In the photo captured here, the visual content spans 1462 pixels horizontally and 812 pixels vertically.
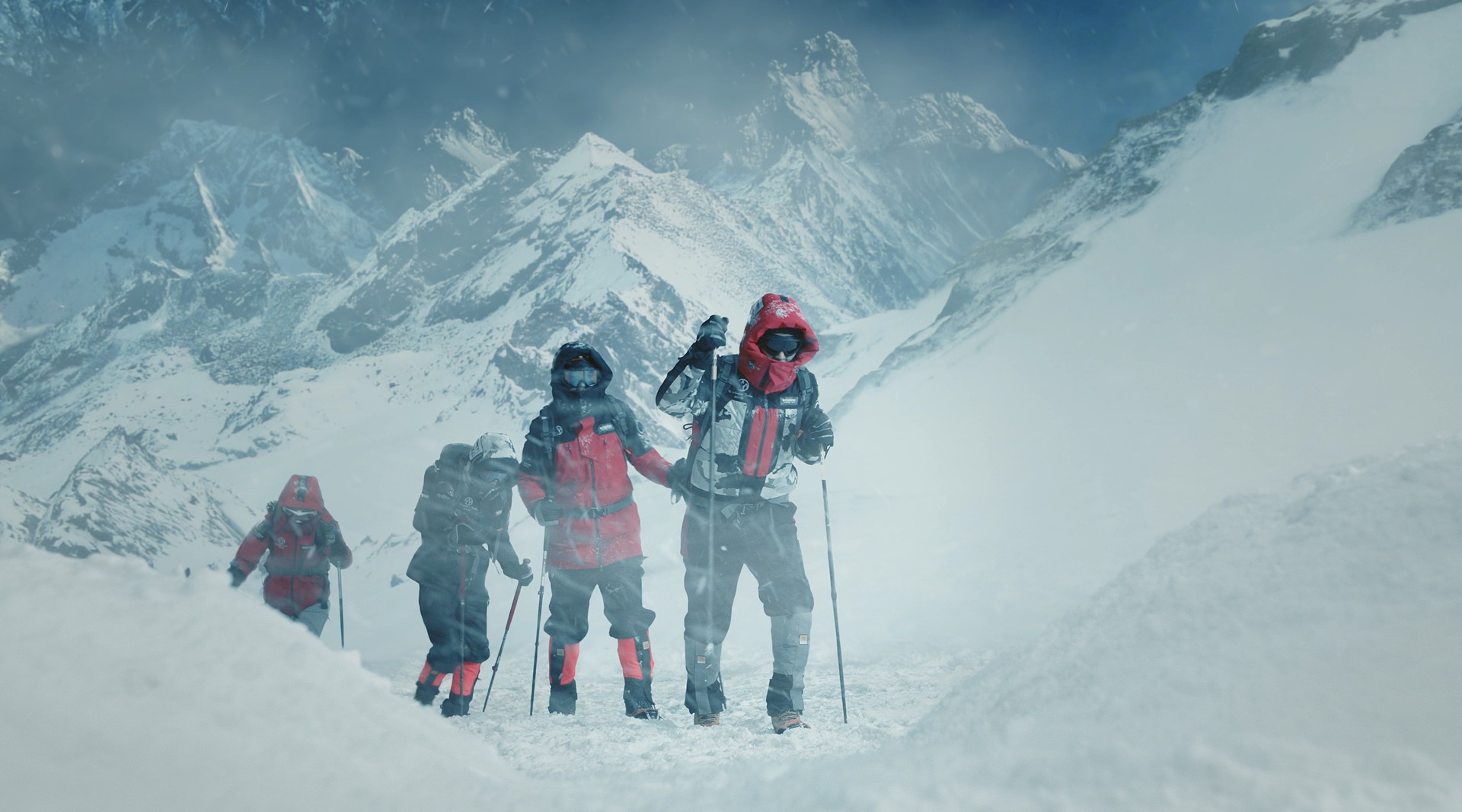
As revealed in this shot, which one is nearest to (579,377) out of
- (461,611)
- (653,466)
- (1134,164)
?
(653,466)

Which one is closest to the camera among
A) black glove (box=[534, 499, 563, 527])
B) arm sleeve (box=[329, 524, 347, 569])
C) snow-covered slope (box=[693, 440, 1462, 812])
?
snow-covered slope (box=[693, 440, 1462, 812])

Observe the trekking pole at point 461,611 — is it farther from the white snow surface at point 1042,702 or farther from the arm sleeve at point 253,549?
the white snow surface at point 1042,702

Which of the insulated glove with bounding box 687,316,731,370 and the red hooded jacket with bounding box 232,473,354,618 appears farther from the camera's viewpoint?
the red hooded jacket with bounding box 232,473,354,618

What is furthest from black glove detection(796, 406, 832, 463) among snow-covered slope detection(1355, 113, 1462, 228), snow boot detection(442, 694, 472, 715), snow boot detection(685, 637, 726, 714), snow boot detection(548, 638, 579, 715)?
snow-covered slope detection(1355, 113, 1462, 228)

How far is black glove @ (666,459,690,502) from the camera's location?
4.38m

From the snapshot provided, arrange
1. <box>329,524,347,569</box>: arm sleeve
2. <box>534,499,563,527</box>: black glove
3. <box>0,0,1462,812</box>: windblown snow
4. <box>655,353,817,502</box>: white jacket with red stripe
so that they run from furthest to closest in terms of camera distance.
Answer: <box>329,524,347,569</box>: arm sleeve < <box>534,499,563,527</box>: black glove < <box>655,353,817,502</box>: white jacket with red stripe < <box>0,0,1462,812</box>: windblown snow

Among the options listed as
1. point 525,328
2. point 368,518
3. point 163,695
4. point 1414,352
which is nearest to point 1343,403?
point 1414,352

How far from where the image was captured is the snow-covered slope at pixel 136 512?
67688 mm

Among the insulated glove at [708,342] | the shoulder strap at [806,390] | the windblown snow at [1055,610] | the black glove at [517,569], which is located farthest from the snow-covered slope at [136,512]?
the shoulder strap at [806,390]

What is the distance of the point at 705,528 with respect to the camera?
4258mm

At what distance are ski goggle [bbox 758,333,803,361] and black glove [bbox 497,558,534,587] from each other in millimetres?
2288

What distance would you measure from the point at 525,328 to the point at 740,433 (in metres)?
172

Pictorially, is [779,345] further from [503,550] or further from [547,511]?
[503,550]

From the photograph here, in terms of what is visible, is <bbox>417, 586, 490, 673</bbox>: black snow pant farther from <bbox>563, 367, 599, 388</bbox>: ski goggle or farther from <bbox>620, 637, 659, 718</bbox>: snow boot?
<bbox>563, 367, 599, 388</bbox>: ski goggle
